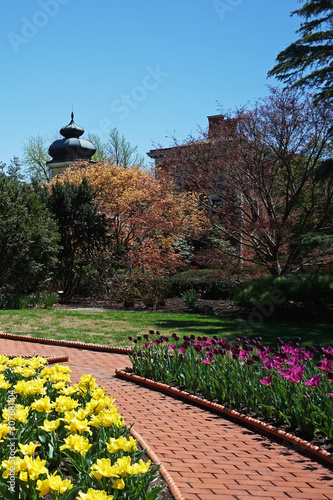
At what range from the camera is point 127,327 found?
10.8 m

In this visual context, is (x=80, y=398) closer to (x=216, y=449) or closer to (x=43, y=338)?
(x=216, y=449)

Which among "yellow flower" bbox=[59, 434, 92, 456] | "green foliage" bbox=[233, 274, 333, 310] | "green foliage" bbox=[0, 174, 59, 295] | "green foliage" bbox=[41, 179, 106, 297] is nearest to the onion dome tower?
"green foliage" bbox=[41, 179, 106, 297]

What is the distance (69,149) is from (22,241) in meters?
19.8

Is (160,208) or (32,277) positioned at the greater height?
(160,208)

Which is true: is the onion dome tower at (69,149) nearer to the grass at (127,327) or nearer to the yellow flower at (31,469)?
the grass at (127,327)

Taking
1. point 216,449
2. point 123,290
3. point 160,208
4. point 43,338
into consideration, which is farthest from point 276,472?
point 160,208

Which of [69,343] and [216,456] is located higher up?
[69,343]

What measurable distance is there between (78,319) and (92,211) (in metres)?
7.40

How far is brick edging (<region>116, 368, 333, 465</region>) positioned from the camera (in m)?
3.76

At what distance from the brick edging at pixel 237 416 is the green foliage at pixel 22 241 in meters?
9.52

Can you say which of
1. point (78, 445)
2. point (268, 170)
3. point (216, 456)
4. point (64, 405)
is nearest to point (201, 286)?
point (268, 170)

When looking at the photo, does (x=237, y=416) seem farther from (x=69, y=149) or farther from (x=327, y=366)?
(x=69, y=149)

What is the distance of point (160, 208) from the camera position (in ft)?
73.4

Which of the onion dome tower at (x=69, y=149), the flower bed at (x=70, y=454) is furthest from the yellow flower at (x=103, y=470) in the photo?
the onion dome tower at (x=69, y=149)
